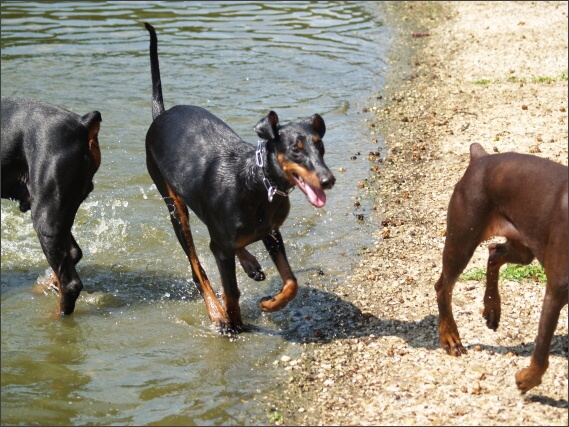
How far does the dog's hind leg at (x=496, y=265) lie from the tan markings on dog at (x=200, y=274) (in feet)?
6.00

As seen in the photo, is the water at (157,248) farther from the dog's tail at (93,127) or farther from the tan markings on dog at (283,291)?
the dog's tail at (93,127)

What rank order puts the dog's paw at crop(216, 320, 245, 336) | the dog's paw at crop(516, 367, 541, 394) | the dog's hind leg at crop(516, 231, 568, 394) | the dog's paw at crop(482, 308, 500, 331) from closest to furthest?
the dog's hind leg at crop(516, 231, 568, 394) → the dog's paw at crop(516, 367, 541, 394) → the dog's paw at crop(482, 308, 500, 331) → the dog's paw at crop(216, 320, 245, 336)

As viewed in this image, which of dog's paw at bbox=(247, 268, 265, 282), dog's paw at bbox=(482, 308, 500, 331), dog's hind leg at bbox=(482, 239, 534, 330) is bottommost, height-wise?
dog's paw at bbox=(247, 268, 265, 282)

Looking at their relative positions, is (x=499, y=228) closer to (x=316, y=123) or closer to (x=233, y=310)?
(x=316, y=123)

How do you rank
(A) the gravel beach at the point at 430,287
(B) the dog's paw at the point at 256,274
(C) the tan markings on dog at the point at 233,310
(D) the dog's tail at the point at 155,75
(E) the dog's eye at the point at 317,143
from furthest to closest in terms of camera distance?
(D) the dog's tail at the point at 155,75, (B) the dog's paw at the point at 256,274, (C) the tan markings on dog at the point at 233,310, (E) the dog's eye at the point at 317,143, (A) the gravel beach at the point at 430,287

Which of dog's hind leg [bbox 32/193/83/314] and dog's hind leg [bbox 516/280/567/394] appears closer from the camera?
dog's hind leg [bbox 516/280/567/394]

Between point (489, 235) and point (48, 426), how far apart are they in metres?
2.81

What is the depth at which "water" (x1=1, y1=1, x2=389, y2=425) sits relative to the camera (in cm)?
525

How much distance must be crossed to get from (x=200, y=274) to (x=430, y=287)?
1.72m

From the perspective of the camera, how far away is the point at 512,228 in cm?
502

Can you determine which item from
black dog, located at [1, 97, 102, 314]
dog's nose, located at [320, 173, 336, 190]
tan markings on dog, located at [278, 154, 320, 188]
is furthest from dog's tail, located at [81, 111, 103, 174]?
dog's nose, located at [320, 173, 336, 190]

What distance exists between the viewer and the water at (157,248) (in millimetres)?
5250

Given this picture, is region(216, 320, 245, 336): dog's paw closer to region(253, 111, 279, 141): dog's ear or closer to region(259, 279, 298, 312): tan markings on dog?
region(259, 279, 298, 312): tan markings on dog

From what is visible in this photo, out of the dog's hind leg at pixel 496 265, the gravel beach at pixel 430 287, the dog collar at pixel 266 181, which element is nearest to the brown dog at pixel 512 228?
the dog's hind leg at pixel 496 265
